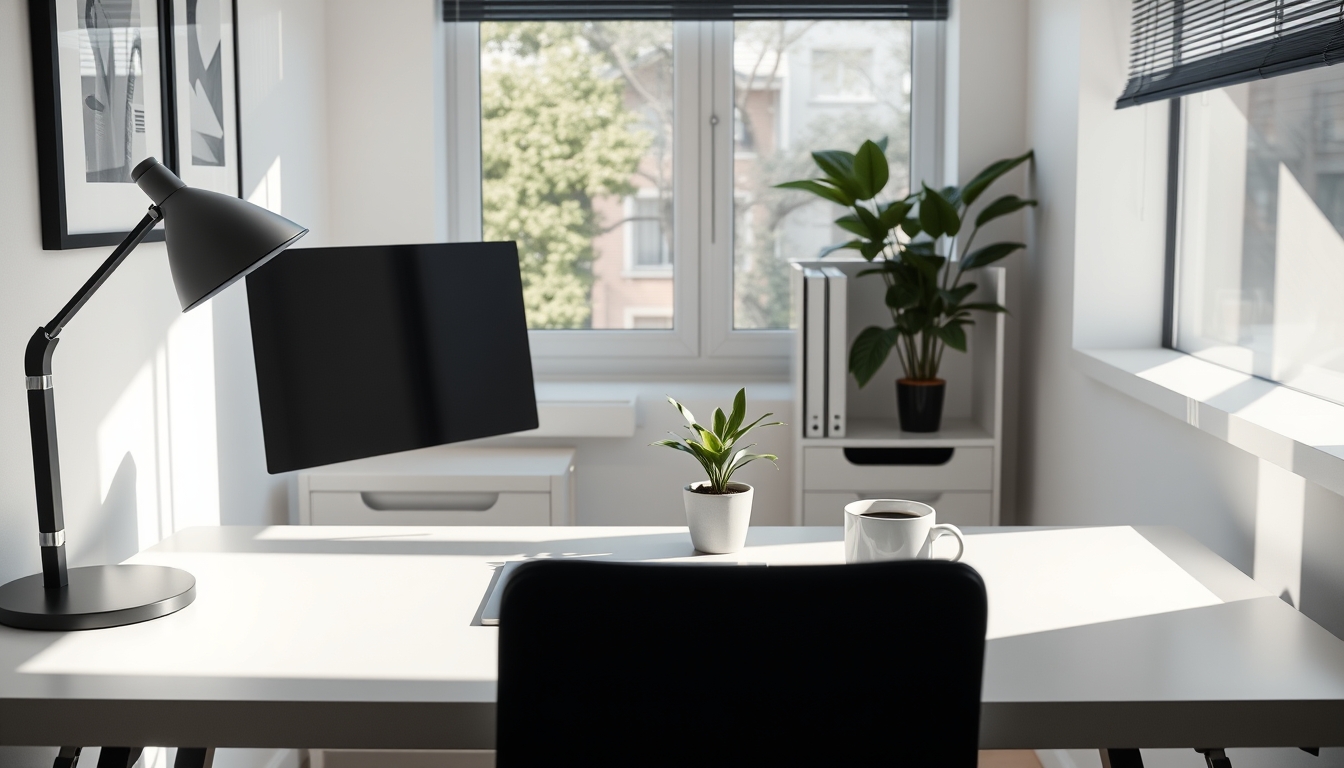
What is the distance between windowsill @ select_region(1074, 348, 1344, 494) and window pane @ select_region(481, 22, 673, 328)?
1370 mm

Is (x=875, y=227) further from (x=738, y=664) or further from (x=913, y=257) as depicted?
(x=738, y=664)

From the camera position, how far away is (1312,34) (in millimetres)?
1712

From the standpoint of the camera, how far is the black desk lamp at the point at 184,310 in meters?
1.36

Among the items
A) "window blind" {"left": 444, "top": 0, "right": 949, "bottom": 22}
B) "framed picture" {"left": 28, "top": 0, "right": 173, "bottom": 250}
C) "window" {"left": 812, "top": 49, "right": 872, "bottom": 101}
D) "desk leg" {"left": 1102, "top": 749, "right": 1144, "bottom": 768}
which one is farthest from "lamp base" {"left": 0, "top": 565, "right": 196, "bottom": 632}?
"window" {"left": 812, "top": 49, "right": 872, "bottom": 101}

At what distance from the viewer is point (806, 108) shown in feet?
→ 10.9

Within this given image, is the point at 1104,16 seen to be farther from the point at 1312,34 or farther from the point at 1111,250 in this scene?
the point at 1312,34

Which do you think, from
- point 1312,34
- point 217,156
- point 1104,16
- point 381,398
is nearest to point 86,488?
point 381,398

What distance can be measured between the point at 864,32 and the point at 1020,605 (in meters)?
2.23

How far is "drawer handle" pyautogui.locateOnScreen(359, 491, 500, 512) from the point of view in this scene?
270 cm

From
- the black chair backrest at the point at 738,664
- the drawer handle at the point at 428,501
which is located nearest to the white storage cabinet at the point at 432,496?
the drawer handle at the point at 428,501

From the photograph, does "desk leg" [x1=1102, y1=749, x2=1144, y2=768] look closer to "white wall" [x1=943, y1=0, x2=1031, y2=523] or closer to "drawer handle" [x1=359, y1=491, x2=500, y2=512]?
"drawer handle" [x1=359, y1=491, x2=500, y2=512]

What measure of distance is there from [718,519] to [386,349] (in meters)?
0.55

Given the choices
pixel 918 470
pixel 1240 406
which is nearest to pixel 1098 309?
pixel 918 470

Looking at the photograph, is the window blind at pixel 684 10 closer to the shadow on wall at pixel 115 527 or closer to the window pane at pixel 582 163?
the window pane at pixel 582 163
